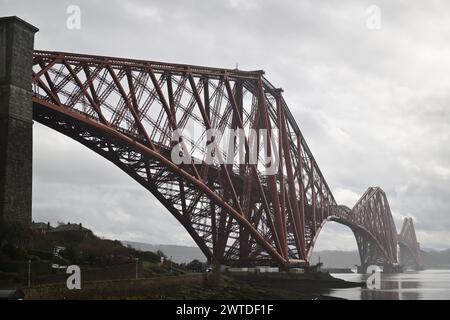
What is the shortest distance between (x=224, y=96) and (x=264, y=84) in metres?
11.9

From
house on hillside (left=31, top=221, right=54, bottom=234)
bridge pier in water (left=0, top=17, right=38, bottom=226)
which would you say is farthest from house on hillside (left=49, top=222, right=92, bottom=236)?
bridge pier in water (left=0, top=17, right=38, bottom=226)

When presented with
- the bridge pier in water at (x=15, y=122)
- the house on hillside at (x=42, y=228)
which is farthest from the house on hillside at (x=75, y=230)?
the bridge pier in water at (x=15, y=122)

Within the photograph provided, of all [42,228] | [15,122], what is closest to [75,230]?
[42,228]

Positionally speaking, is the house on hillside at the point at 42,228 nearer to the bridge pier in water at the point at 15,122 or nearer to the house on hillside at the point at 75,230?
the house on hillside at the point at 75,230

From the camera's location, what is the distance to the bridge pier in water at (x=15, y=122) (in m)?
41.1

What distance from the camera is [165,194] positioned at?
6969cm

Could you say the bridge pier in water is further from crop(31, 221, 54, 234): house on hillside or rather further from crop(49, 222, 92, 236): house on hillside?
crop(49, 222, 92, 236): house on hillside

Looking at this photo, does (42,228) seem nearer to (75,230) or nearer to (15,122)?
(75,230)

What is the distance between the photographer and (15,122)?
4241 cm

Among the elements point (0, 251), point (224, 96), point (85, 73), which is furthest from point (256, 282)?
point (0, 251)

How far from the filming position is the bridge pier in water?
135ft

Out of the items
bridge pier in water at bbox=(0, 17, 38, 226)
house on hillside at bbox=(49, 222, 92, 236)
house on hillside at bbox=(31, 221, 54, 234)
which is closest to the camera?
bridge pier in water at bbox=(0, 17, 38, 226)
